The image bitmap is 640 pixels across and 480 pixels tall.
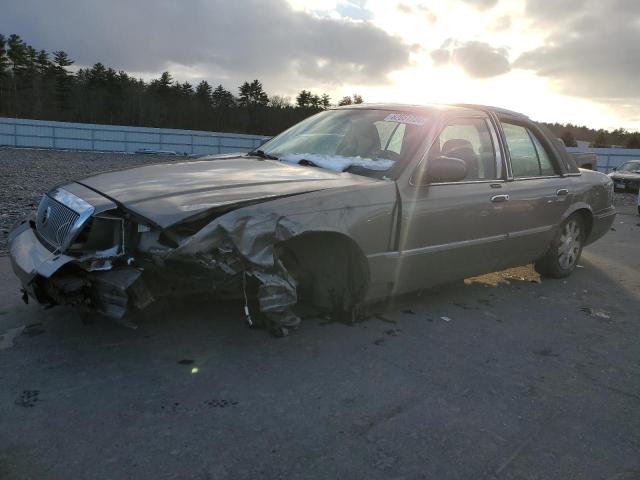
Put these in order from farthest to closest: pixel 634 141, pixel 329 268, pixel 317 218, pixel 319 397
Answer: pixel 634 141, pixel 329 268, pixel 317 218, pixel 319 397

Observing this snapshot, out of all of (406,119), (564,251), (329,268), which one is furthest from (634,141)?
(329,268)

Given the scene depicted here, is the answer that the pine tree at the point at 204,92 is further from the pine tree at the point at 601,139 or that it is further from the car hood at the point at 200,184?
the car hood at the point at 200,184

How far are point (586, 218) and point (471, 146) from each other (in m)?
2.26

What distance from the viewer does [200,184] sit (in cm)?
348

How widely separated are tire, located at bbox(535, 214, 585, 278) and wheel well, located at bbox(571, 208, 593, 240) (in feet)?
0.11

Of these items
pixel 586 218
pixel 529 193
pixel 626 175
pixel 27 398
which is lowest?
pixel 27 398

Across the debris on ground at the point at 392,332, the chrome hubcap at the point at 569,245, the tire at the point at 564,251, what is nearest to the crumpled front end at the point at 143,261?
the debris on ground at the point at 392,332

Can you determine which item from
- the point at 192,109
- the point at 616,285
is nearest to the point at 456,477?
the point at 616,285

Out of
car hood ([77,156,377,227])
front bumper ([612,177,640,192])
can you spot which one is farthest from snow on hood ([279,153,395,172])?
front bumper ([612,177,640,192])

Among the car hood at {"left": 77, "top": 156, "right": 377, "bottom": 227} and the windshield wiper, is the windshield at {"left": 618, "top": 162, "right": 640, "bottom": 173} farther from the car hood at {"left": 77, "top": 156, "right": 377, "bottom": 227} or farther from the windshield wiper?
the car hood at {"left": 77, "top": 156, "right": 377, "bottom": 227}

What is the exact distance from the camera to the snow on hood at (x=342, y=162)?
4.01 meters

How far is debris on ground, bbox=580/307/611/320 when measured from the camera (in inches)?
187

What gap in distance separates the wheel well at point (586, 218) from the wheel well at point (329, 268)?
10.6 feet

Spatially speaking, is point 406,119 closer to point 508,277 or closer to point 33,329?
point 508,277
